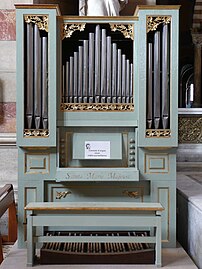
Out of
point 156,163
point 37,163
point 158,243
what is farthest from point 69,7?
point 158,243

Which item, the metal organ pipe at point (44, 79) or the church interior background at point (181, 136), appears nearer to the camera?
the metal organ pipe at point (44, 79)

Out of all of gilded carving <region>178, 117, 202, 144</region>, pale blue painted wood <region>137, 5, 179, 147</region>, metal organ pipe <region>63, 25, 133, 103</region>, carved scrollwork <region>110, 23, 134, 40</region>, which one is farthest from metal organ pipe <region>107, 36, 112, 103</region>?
gilded carving <region>178, 117, 202, 144</region>

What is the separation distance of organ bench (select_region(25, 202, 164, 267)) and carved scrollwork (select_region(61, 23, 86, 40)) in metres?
1.57

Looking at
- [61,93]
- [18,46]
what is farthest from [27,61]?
[61,93]

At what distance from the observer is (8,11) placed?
214 inches

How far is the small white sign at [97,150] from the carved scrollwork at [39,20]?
1122 mm

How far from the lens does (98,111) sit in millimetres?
4086

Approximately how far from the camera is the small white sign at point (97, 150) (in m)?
4.10

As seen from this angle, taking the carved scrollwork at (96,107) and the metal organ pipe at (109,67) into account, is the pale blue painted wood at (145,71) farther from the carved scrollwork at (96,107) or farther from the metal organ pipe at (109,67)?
the metal organ pipe at (109,67)

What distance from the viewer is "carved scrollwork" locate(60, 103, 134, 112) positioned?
4.09m

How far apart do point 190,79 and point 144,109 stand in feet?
19.0

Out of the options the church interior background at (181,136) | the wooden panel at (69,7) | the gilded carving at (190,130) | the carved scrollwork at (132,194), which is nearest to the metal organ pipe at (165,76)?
the carved scrollwork at (132,194)

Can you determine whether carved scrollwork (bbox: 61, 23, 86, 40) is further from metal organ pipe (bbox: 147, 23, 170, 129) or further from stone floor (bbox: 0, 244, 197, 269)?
stone floor (bbox: 0, 244, 197, 269)

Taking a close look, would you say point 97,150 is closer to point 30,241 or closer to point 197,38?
point 30,241
